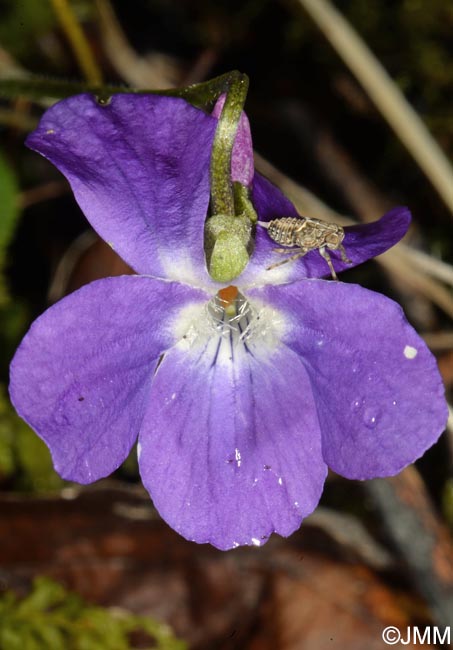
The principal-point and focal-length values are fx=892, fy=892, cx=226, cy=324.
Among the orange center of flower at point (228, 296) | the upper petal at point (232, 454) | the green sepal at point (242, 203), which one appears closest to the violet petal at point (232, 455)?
the upper petal at point (232, 454)

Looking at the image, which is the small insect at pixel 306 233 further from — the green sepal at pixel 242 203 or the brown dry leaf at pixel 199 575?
the brown dry leaf at pixel 199 575

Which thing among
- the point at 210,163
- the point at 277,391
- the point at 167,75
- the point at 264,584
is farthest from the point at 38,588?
the point at 167,75

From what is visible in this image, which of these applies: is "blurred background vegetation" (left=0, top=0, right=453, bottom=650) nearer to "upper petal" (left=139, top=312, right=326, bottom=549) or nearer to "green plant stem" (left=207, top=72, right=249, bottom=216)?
"upper petal" (left=139, top=312, right=326, bottom=549)

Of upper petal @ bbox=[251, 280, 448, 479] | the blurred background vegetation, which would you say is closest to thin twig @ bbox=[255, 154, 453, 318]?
the blurred background vegetation

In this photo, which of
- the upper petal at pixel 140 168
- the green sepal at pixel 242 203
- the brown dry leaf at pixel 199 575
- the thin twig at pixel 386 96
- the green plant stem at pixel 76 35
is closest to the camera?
the upper petal at pixel 140 168

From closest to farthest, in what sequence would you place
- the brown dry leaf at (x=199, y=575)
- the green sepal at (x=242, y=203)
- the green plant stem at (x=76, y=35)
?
the green sepal at (x=242, y=203), the green plant stem at (x=76, y=35), the brown dry leaf at (x=199, y=575)

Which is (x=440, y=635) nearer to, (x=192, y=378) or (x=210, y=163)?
(x=192, y=378)

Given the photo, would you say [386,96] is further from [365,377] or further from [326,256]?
[365,377]
